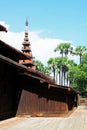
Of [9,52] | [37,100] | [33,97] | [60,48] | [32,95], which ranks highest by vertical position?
[60,48]

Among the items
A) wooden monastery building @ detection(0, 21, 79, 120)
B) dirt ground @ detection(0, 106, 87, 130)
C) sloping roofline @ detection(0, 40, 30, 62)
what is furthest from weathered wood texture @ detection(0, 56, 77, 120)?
dirt ground @ detection(0, 106, 87, 130)

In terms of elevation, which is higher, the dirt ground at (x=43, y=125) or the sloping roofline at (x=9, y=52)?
the sloping roofline at (x=9, y=52)

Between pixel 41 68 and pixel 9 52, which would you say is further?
pixel 41 68

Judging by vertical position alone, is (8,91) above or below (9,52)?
below

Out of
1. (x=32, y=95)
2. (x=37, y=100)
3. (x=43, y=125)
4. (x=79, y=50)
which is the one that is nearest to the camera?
(x=43, y=125)

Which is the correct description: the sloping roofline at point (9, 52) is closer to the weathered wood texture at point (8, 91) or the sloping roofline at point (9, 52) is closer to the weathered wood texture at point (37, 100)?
the weathered wood texture at point (8, 91)

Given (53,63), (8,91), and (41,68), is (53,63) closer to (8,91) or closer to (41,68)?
(41,68)

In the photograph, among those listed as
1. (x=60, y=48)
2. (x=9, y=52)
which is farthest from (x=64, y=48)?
(x=9, y=52)

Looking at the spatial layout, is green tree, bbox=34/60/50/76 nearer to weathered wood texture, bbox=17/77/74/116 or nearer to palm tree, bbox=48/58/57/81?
palm tree, bbox=48/58/57/81

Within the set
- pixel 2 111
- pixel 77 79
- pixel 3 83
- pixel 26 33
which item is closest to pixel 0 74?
pixel 3 83

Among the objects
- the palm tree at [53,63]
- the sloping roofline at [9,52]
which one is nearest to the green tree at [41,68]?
the palm tree at [53,63]

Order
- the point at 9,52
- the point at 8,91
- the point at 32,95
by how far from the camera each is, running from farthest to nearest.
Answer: the point at 9,52 < the point at 32,95 < the point at 8,91

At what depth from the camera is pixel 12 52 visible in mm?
26109

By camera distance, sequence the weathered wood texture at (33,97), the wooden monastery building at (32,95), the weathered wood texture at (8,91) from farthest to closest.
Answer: the weathered wood texture at (33,97) → the wooden monastery building at (32,95) → the weathered wood texture at (8,91)
